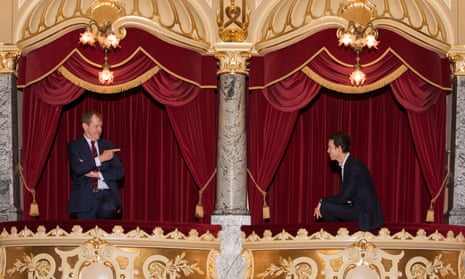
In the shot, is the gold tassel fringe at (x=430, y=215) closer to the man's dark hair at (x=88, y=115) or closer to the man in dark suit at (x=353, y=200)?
the man in dark suit at (x=353, y=200)

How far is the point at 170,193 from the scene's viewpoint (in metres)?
18.5

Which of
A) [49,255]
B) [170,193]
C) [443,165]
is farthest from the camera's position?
[170,193]

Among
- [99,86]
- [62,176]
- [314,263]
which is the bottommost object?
[314,263]

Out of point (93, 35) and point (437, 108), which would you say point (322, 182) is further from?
point (93, 35)

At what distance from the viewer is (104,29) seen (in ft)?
55.9

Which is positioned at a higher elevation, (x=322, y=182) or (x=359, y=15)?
(x=359, y=15)

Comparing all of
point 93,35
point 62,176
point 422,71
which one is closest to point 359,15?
point 422,71

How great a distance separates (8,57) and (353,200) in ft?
16.1

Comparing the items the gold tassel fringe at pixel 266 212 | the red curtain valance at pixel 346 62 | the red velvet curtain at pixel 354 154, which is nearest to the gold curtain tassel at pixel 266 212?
the gold tassel fringe at pixel 266 212

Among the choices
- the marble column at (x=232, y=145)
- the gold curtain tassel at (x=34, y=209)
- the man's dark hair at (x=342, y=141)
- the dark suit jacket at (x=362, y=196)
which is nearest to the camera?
the dark suit jacket at (x=362, y=196)

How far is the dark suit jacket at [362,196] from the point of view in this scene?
52.9ft

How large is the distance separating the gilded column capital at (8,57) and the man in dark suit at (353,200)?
4.33m

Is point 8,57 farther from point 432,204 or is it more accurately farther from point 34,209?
point 432,204

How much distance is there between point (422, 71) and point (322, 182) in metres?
2.41
